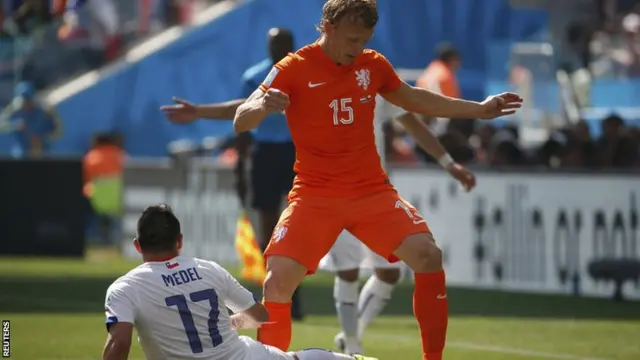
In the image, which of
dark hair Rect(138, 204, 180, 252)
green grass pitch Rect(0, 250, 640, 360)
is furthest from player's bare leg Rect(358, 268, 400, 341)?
dark hair Rect(138, 204, 180, 252)

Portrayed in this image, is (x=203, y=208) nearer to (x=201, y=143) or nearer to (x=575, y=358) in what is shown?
(x=201, y=143)

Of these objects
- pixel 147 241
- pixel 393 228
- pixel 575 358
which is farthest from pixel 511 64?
pixel 147 241

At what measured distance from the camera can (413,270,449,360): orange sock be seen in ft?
27.8

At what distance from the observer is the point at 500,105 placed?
861cm

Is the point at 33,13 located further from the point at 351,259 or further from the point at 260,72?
the point at 351,259

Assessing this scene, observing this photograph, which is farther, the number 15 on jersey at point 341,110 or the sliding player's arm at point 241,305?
the number 15 on jersey at point 341,110

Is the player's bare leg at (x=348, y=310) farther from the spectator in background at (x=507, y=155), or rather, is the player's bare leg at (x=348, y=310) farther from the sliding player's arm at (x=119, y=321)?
the spectator in background at (x=507, y=155)

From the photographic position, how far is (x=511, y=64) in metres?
22.0

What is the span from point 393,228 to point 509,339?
3991mm

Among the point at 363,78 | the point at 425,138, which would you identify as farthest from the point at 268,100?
the point at 425,138

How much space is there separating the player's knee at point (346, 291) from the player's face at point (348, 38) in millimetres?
2604

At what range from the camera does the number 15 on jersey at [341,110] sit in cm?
844

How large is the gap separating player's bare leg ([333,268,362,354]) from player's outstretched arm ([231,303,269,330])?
305 cm

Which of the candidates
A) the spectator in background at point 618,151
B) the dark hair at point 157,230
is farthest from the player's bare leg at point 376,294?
the spectator in background at point 618,151
